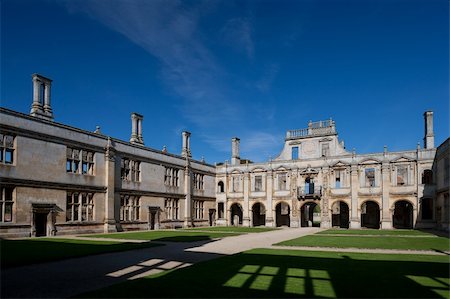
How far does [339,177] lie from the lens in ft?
132

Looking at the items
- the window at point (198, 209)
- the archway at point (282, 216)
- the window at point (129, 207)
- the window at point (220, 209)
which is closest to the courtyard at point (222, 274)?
the window at point (129, 207)

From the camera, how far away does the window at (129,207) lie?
3106 centimetres

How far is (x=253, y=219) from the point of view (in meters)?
46.7

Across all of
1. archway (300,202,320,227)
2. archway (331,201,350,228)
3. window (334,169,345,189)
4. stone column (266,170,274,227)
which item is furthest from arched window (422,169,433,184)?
stone column (266,170,274,227)

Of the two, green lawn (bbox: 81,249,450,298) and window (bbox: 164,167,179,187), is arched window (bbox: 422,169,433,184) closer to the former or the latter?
window (bbox: 164,167,179,187)

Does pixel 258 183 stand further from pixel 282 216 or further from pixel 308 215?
pixel 308 215

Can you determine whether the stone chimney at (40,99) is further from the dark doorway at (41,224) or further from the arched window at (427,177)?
the arched window at (427,177)

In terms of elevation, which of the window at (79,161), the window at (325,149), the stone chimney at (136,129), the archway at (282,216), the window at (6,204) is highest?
the stone chimney at (136,129)

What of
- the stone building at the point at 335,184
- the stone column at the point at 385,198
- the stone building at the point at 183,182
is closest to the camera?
the stone building at the point at 183,182

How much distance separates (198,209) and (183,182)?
459 centimetres

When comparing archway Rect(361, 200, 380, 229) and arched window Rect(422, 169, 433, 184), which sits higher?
arched window Rect(422, 169, 433, 184)

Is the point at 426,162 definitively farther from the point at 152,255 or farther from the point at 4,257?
the point at 4,257

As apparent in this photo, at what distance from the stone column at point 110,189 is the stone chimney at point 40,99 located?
5.67 meters

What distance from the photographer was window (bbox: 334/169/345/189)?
39812mm
